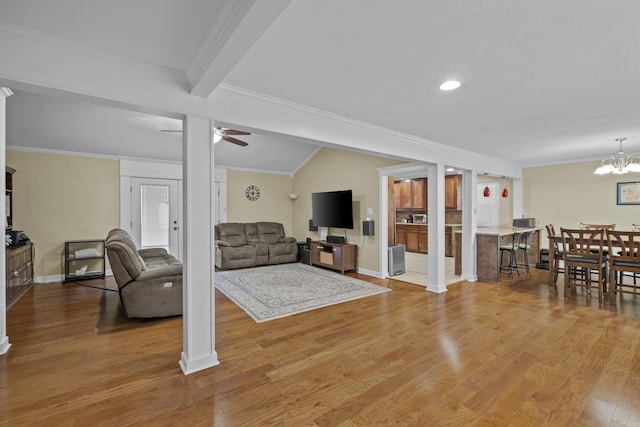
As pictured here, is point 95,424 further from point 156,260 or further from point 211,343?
point 156,260

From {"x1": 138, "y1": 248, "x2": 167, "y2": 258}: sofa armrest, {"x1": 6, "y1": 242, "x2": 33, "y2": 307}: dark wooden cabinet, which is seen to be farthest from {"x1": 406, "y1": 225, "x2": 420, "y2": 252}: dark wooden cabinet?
{"x1": 6, "y1": 242, "x2": 33, "y2": 307}: dark wooden cabinet

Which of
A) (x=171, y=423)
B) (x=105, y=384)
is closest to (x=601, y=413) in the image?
(x=171, y=423)

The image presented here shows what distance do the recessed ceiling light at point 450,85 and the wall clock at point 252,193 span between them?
18.7 feet

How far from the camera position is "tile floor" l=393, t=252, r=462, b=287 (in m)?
5.42

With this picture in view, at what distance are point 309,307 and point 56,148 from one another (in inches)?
204

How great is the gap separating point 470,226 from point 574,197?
2.57 m

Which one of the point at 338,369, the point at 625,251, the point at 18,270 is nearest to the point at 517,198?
the point at 625,251

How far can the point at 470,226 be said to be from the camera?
17.6ft

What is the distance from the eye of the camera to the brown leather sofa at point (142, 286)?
3.30m

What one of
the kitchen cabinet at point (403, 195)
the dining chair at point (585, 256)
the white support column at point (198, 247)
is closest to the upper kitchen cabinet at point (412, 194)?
the kitchen cabinet at point (403, 195)

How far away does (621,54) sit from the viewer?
6.54 ft

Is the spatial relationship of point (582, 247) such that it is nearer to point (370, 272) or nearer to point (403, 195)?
point (370, 272)

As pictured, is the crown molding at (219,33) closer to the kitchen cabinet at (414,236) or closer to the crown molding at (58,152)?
the crown molding at (58,152)

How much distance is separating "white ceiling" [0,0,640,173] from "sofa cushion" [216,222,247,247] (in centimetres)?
455
